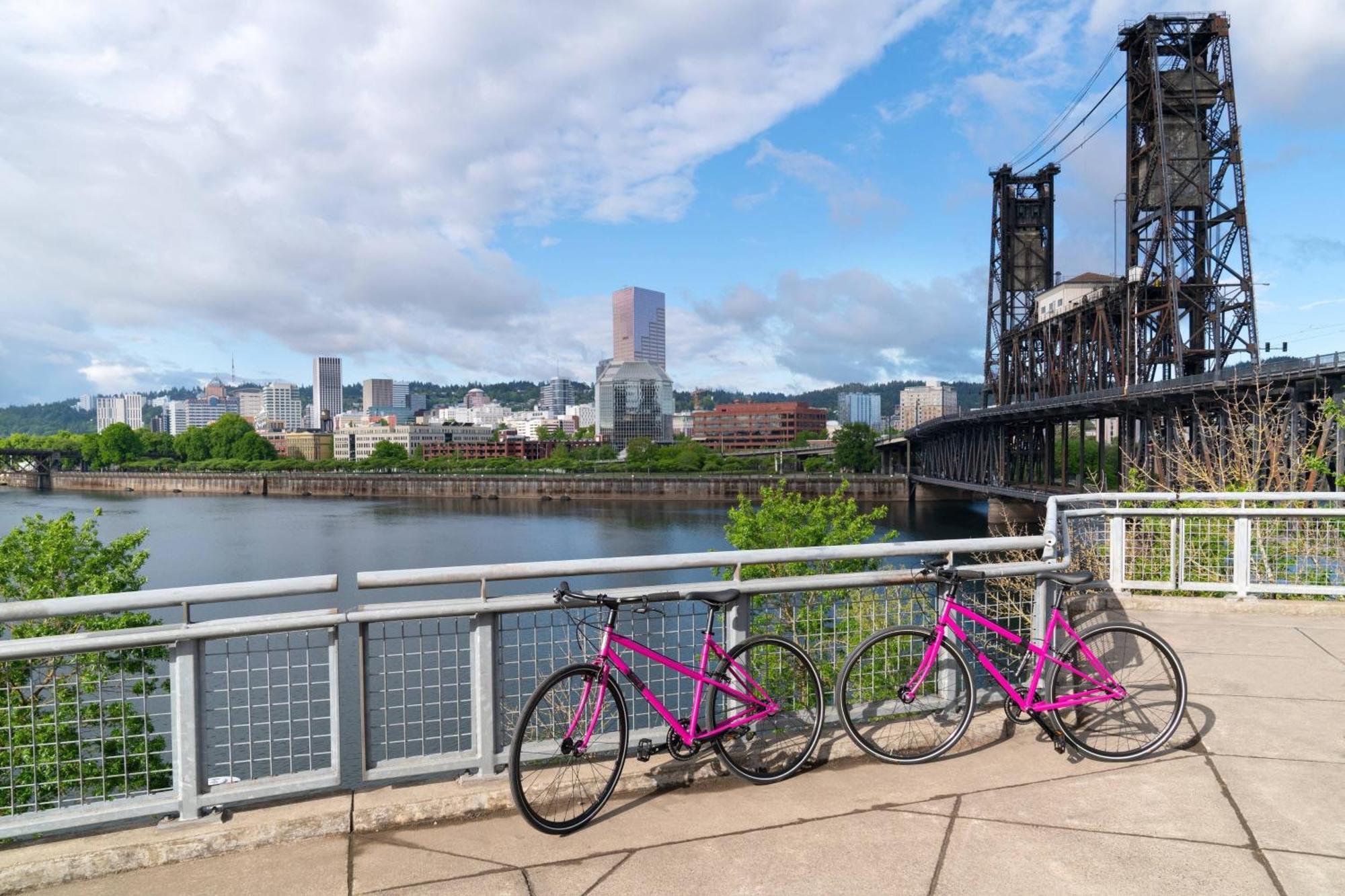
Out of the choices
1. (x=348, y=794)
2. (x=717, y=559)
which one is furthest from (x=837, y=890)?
(x=348, y=794)

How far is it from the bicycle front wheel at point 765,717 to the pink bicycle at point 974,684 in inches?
8.7

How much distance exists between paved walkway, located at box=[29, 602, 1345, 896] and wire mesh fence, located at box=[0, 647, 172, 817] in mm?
714

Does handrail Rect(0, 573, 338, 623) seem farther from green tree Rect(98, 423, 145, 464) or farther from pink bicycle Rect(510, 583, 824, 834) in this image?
green tree Rect(98, 423, 145, 464)

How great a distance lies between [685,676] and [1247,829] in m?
2.75

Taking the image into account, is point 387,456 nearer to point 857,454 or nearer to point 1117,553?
point 857,454

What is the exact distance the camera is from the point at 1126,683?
534 centimetres

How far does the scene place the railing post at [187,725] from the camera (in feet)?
13.8

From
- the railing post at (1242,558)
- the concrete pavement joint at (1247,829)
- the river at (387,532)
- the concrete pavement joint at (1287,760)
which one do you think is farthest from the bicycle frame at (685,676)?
the river at (387,532)

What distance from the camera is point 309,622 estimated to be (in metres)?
4.38

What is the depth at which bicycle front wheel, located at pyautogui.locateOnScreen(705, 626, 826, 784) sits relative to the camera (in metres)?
4.87

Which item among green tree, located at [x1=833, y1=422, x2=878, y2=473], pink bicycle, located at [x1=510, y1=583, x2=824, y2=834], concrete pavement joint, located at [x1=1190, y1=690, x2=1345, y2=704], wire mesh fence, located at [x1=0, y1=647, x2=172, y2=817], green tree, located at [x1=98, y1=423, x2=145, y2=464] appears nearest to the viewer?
wire mesh fence, located at [x1=0, y1=647, x2=172, y2=817]

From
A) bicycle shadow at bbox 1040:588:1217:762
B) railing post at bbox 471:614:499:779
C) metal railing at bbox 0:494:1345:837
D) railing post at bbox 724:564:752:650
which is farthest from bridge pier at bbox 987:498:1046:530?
railing post at bbox 471:614:499:779

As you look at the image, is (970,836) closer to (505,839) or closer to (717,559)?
(717,559)

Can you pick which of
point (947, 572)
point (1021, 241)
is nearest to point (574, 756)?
point (947, 572)
